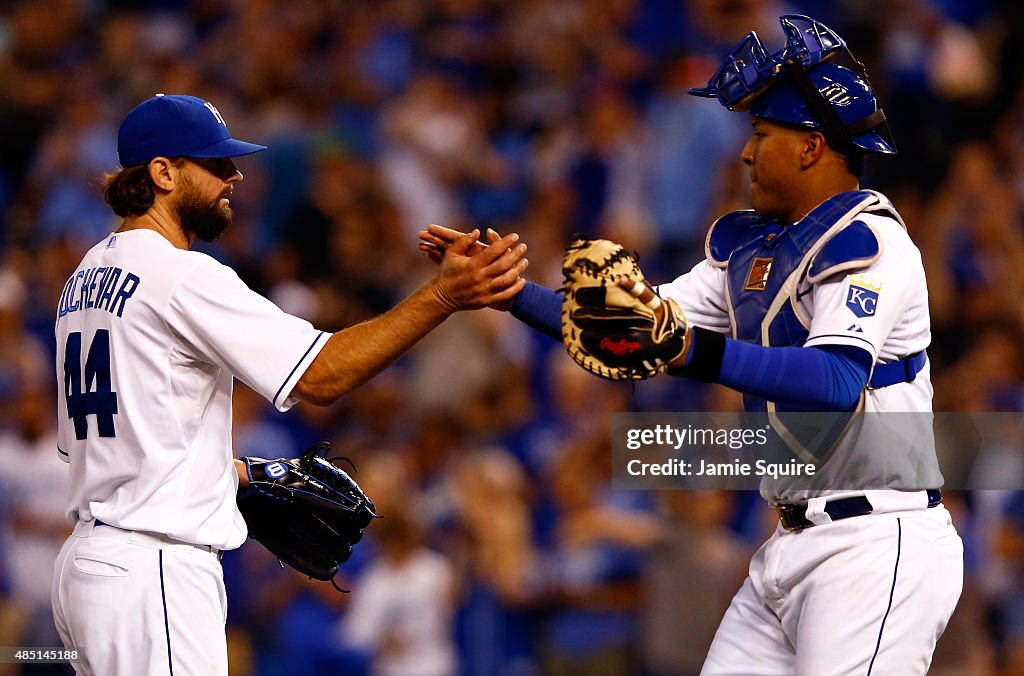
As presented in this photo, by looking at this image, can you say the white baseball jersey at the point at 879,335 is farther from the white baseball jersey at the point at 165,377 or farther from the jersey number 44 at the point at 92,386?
the jersey number 44 at the point at 92,386

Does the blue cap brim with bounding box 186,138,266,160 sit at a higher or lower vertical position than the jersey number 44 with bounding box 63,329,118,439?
higher

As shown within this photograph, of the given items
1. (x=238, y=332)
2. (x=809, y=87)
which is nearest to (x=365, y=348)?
(x=238, y=332)

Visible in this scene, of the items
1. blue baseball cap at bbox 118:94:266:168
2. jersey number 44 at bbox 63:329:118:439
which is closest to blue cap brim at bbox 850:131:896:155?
blue baseball cap at bbox 118:94:266:168

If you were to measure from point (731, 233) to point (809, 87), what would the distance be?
51 cm

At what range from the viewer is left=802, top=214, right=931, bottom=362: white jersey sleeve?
11.0 feet

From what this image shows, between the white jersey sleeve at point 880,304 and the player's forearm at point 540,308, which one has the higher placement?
the player's forearm at point 540,308

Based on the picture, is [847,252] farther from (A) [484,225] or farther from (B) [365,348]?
(A) [484,225]

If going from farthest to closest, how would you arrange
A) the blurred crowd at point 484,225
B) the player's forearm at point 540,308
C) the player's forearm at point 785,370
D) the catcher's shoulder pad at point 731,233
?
the blurred crowd at point 484,225, the catcher's shoulder pad at point 731,233, the player's forearm at point 540,308, the player's forearm at point 785,370

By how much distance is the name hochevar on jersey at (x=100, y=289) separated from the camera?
3574mm

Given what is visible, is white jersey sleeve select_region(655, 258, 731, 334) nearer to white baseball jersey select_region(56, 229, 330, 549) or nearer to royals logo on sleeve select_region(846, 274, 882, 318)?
royals logo on sleeve select_region(846, 274, 882, 318)

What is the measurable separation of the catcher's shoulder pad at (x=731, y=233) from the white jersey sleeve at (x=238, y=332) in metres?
1.24

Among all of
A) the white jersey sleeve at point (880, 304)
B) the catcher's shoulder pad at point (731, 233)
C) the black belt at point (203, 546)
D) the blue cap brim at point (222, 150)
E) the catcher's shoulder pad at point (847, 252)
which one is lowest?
the black belt at point (203, 546)

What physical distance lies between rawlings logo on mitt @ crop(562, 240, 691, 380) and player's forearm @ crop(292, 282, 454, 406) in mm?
457

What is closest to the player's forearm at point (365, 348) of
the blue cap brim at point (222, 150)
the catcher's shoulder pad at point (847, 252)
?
the blue cap brim at point (222, 150)
